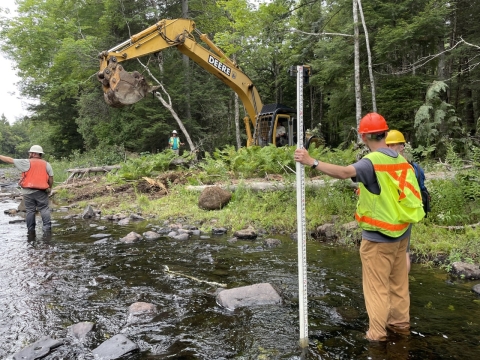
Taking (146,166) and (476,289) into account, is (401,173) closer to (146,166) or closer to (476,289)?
(476,289)

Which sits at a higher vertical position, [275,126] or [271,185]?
[275,126]

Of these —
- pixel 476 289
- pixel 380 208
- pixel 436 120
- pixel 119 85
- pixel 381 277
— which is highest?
pixel 119 85

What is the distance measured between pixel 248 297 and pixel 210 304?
1.61ft

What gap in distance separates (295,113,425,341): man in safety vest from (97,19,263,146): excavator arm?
25.9 feet

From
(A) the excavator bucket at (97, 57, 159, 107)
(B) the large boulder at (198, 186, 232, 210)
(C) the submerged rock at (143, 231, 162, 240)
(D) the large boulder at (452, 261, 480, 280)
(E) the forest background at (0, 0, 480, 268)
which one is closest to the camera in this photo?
(D) the large boulder at (452, 261, 480, 280)

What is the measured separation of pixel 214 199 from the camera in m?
9.90

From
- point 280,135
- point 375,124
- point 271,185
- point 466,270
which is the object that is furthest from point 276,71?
point 375,124

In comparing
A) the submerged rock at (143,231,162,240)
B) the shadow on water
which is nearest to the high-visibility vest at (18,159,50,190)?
the shadow on water

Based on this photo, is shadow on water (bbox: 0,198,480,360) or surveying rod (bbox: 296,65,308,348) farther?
shadow on water (bbox: 0,198,480,360)

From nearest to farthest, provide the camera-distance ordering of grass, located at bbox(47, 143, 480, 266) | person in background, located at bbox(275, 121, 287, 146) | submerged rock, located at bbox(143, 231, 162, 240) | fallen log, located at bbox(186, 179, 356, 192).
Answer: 1. grass, located at bbox(47, 143, 480, 266)
2. submerged rock, located at bbox(143, 231, 162, 240)
3. fallen log, located at bbox(186, 179, 356, 192)
4. person in background, located at bbox(275, 121, 287, 146)

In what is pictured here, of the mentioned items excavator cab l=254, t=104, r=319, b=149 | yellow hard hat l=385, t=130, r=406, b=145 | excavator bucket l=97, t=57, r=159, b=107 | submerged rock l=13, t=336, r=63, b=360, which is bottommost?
submerged rock l=13, t=336, r=63, b=360

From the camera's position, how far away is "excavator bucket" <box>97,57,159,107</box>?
931cm

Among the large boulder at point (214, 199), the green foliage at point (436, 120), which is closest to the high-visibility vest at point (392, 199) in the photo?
the large boulder at point (214, 199)

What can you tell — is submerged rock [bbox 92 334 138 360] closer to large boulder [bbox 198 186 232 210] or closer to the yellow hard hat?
the yellow hard hat
